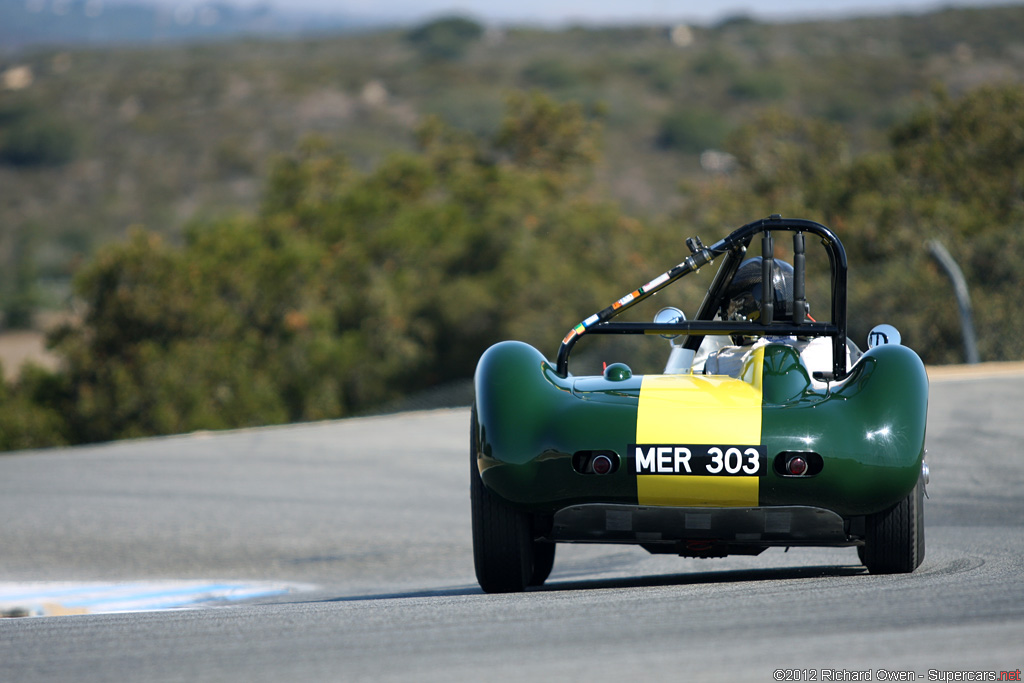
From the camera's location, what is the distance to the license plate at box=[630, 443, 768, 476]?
162 inches

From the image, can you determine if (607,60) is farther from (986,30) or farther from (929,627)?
(929,627)

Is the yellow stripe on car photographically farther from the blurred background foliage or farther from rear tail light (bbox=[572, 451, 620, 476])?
the blurred background foliage

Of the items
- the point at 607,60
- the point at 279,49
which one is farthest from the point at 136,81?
→ the point at 607,60

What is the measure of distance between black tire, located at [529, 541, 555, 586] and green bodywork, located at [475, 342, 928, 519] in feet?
2.86

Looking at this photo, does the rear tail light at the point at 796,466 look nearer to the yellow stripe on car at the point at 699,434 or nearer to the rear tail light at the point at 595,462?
the yellow stripe on car at the point at 699,434

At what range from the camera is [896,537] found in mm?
4492

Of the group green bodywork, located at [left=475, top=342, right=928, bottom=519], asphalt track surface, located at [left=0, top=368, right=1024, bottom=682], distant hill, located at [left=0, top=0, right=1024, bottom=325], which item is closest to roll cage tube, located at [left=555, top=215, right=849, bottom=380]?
green bodywork, located at [left=475, top=342, right=928, bottom=519]

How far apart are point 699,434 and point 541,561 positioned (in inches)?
54.8

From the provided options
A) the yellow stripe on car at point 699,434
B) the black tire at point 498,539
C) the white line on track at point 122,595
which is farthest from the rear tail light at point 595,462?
the white line on track at point 122,595

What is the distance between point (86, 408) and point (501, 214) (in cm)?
1045

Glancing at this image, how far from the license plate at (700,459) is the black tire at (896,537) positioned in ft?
2.14

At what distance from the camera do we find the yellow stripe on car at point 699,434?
4148mm

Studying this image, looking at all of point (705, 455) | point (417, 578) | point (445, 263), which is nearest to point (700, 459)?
point (705, 455)

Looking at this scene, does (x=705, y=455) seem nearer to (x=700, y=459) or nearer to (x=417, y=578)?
(x=700, y=459)
